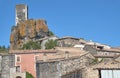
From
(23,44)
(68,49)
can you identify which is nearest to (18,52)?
(68,49)

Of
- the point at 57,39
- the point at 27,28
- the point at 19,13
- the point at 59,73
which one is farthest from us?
the point at 19,13

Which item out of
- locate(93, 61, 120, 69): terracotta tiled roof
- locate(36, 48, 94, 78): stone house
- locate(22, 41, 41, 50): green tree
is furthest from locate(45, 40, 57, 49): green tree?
locate(93, 61, 120, 69): terracotta tiled roof

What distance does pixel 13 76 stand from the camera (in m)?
62.5

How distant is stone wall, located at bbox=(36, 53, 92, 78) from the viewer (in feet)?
171

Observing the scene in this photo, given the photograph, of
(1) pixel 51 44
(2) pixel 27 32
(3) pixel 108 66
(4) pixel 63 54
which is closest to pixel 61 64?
(4) pixel 63 54

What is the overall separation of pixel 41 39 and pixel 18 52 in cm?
1417

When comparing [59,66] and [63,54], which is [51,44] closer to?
[63,54]

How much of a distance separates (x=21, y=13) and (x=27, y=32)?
34.9ft

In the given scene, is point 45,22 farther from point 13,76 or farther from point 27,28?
point 13,76

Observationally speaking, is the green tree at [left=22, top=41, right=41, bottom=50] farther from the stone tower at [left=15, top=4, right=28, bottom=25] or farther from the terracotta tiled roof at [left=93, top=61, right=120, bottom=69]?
the terracotta tiled roof at [left=93, top=61, right=120, bottom=69]

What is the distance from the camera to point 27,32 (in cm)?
8138

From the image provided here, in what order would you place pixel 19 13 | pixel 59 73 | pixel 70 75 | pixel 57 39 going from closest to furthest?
pixel 70 75, pixel 59 73, pixel 57 39, pixel 19 13

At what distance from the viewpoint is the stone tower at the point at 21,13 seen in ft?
294

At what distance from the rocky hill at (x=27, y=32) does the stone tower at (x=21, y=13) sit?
225 inches
